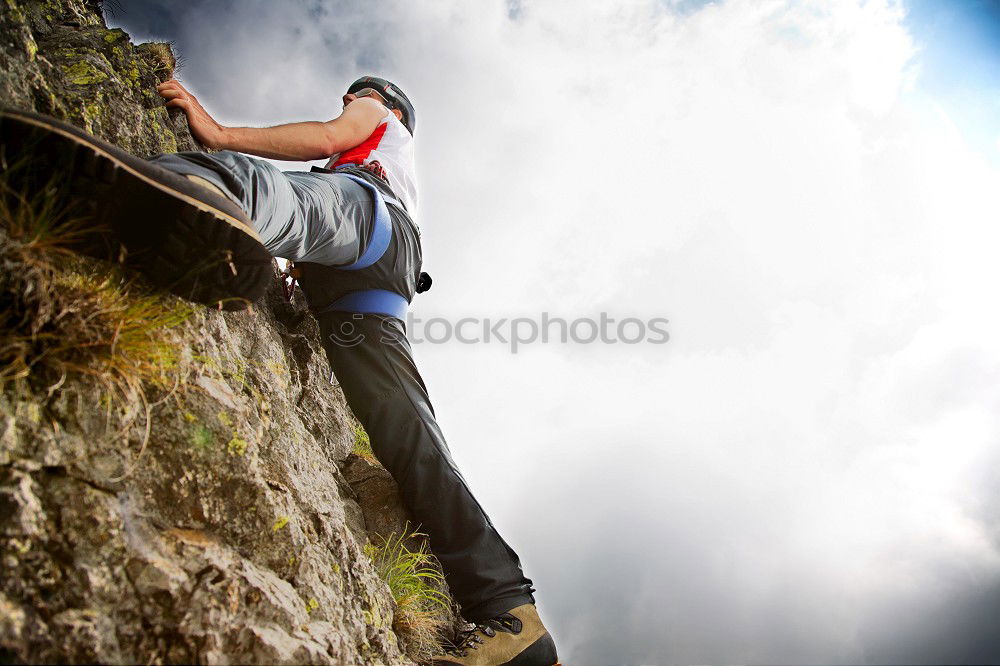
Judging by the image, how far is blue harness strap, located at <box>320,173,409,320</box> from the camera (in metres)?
3.01

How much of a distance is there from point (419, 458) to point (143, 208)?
200 centimetres

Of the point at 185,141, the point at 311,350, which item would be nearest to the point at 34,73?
the point at 185,141

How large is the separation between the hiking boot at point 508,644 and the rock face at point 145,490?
35 centimetres

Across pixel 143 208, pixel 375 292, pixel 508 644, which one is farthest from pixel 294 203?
pixel 508 644

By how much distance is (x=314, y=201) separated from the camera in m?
2.46

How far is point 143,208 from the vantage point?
1620mm

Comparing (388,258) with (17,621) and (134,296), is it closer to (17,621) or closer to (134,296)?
(134,296)

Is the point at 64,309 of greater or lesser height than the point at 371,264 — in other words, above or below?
below

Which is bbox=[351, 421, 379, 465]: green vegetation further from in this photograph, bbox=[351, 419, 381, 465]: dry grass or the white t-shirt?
the white t-shirt

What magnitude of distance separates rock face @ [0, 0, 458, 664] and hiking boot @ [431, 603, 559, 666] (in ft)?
1.15

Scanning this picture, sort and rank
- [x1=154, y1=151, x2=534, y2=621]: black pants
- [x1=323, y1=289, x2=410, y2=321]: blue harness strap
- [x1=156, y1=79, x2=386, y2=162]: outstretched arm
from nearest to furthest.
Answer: [x1=154, y1=151, x2=534, y2=621]: black pants < [x1=156, y1=79, x2=386, y2=162]: outstretched arm < [x1=323, y1=289, x2=410, y2=321]: blue harness strap

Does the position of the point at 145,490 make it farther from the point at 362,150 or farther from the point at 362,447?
the point at 362,150

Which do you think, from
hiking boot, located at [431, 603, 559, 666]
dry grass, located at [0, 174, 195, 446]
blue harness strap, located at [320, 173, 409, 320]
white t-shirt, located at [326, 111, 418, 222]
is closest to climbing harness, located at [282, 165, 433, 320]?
blue harness strap, located at [320, 173, 409, 320]

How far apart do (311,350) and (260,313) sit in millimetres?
586
